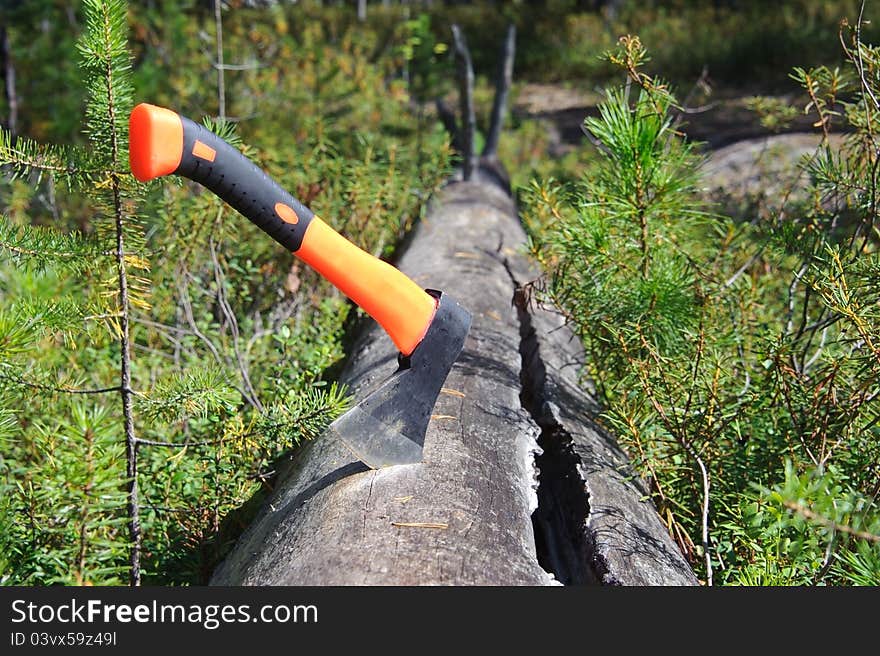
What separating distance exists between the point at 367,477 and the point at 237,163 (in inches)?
32.3

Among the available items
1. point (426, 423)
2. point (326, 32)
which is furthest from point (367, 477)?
point (326, 32)

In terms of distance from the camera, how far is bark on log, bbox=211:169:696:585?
1693 millimetres

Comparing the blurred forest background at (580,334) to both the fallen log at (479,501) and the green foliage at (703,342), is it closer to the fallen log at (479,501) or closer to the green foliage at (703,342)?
the green foliage at (703,342)

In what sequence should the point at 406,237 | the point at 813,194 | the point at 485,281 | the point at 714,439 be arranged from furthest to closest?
the point at 406,237, the point at 485,281, the point at 813,194, the point at 714,439

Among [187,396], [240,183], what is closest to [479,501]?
[187,396]

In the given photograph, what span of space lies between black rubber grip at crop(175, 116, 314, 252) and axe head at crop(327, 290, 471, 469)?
1.33 feet

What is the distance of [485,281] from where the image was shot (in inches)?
140

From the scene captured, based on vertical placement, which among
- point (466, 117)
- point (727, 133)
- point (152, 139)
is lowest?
point (152, 139)

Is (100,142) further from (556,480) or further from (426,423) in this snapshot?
(556,480)

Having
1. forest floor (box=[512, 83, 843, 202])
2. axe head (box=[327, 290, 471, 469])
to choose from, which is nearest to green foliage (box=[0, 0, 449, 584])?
axe head (box=[327, 290, 471, 469])

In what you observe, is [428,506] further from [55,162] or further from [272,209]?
[55,162]

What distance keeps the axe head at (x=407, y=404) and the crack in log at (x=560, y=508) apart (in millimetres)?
441

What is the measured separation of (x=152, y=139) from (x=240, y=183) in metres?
0.23

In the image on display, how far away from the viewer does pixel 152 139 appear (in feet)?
5.35
